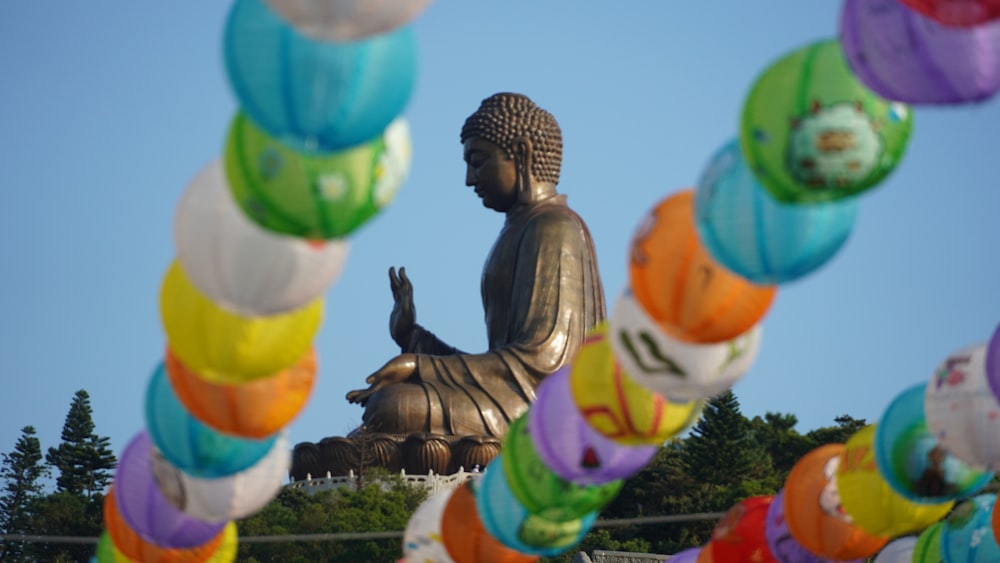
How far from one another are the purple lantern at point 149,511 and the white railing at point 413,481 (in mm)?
11252

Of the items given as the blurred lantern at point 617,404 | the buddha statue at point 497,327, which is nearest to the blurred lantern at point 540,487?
the blurred lantern at point 617,404

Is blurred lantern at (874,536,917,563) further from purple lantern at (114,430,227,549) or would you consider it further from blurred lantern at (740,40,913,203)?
blurred lantern at (740,40,913,203)

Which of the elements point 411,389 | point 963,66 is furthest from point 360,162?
point 411,389

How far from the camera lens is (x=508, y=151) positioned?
21047 mm

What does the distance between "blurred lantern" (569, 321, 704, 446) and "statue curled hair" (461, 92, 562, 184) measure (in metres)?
13.6

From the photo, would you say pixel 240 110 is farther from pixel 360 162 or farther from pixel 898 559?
pixel 898 559

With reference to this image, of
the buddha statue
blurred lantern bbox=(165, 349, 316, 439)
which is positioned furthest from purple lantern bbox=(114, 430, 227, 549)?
the buddha statue

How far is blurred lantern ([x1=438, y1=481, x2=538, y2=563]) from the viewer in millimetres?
8555

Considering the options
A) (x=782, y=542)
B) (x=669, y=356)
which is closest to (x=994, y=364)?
(x=669, y=356)

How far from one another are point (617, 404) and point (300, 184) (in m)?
1.98

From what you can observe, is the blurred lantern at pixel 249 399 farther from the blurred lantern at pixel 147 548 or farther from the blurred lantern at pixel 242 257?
the blurred lantern at pixel 147 548

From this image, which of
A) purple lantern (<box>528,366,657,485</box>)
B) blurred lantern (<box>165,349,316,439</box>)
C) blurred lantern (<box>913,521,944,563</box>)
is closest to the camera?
blurred lantern (<box>165,349,316,439</box>)

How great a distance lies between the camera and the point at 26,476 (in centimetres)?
2423

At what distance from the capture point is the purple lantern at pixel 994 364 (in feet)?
24.4
